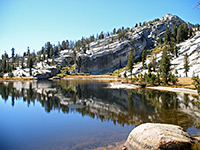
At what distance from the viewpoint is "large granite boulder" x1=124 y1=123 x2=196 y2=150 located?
36.3 feet

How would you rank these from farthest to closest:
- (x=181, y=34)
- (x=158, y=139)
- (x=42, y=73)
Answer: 1. (x=42, y=73)
2. (x=181, y=34)
3. (x=158, y=139)

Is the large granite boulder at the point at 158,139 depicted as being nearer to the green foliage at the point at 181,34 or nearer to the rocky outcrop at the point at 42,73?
the rocky outcrop at the point at 42,73

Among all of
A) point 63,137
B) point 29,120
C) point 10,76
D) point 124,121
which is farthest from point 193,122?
point 10,76

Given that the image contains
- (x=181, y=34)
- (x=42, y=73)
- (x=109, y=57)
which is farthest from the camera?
(x=109, y=57)

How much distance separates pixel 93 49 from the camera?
190250 millimetres

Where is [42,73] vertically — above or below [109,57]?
below

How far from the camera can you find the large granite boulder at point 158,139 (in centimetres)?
1106

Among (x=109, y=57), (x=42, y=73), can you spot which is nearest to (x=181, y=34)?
(x=109, y=57)

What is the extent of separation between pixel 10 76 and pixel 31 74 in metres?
18.8

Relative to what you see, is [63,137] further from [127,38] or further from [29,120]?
[127,38]

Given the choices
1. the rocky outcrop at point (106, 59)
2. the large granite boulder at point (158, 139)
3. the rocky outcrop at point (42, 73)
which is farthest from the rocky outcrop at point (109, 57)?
the large granite boulder at point (158, 139)

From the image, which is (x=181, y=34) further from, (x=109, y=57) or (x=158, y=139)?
(x=158, y=139)

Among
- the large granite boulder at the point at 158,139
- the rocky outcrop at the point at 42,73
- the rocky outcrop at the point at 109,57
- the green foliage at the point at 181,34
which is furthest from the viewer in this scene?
the rocky outcrop at the point at 109,57

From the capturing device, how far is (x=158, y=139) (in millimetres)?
11406
